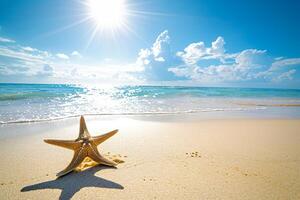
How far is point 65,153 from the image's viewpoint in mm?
4465

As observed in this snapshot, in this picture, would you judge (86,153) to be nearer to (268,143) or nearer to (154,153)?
(154,153)

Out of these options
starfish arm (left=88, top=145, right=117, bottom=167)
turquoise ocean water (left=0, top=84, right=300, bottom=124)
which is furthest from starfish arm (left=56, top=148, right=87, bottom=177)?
turquoise ocean water (left=0, top=84, right=300, bottom=124)

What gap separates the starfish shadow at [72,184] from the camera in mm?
2949

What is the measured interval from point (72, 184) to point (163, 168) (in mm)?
1450

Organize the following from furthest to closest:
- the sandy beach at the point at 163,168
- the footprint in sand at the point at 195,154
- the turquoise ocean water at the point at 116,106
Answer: the turquoise ocean water at the point at 116,106 < the footprint in sand at the point at 195,154 < the sandy beach at the point at 163,168

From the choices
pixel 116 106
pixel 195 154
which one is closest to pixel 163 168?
pixel 195 154

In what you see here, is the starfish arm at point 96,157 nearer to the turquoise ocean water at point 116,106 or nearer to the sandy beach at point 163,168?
the sandy beach at point 163,168

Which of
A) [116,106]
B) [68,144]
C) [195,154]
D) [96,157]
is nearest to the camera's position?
[68,144]

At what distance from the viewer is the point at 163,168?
12.2 ft

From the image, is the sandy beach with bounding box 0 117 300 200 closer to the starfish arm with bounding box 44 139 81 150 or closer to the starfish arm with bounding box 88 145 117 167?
the starfish arm with bounding box 88 145 117 167

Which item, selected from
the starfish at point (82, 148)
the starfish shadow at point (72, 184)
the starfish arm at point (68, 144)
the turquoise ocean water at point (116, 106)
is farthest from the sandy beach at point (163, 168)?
the turquoise ocean water at point (116, 106)

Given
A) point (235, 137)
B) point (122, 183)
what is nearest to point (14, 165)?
point (122, 183)

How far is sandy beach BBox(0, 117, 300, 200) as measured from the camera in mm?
2943

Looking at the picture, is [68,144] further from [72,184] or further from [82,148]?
[72,184]
